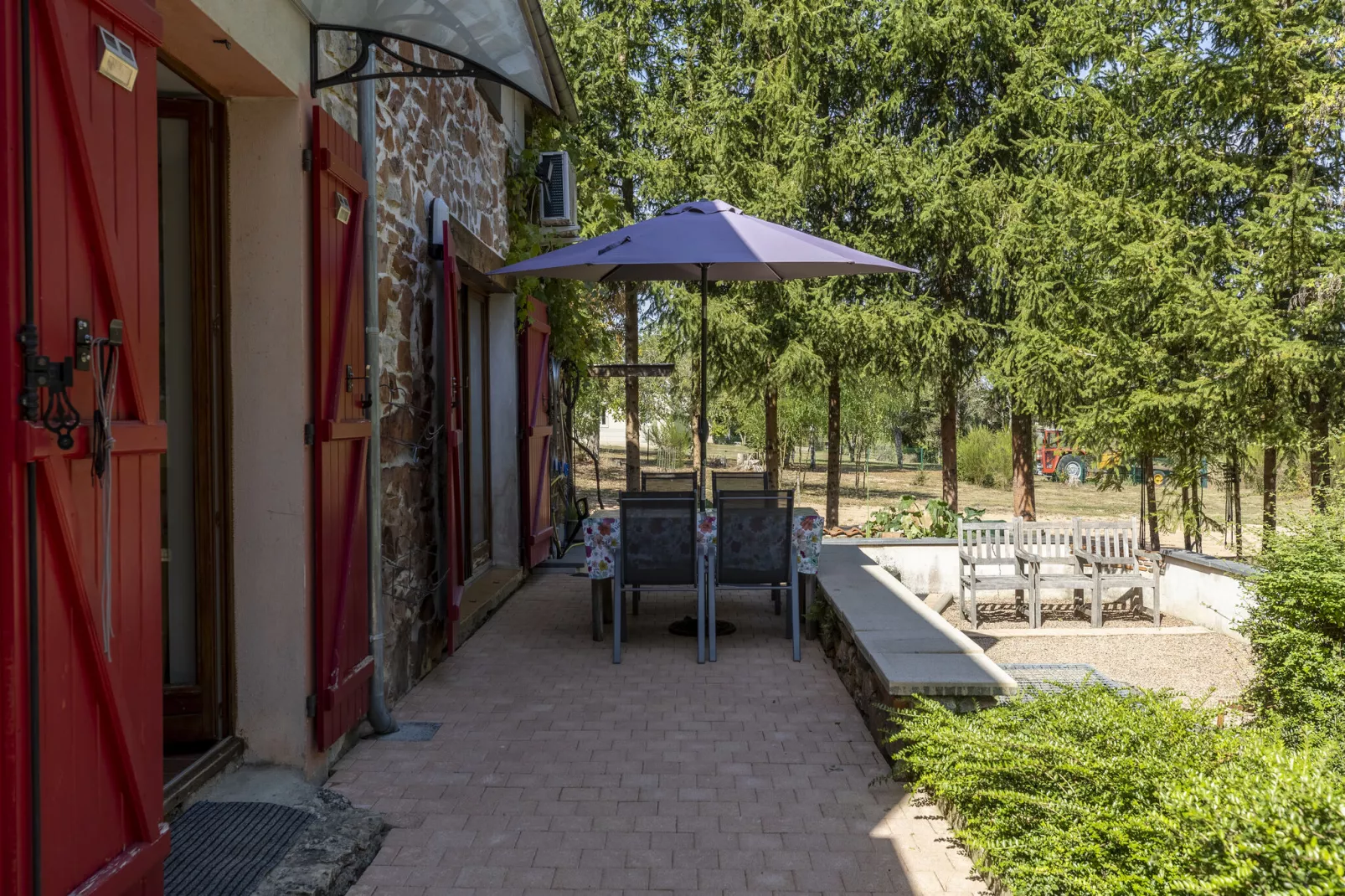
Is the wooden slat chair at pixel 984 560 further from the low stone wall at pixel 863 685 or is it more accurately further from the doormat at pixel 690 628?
the doormat at pixel 690 628

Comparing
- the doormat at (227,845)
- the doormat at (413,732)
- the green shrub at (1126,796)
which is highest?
the green shrub at (1126,796)

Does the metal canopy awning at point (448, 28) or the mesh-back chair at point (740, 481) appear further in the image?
the mesh-back chair at point (740, 481)

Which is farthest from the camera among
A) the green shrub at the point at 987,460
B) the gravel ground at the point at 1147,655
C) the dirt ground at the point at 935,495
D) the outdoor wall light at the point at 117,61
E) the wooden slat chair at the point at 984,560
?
the green shrub at the point at 987,460

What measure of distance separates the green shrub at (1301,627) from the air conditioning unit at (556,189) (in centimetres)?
564

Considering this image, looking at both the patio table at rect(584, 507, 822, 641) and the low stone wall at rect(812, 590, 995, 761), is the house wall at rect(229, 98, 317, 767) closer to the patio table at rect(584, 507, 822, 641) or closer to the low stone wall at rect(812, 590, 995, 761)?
the low stone wall at rect(812, 590, 995, 761)

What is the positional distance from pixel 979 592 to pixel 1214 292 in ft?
11.3

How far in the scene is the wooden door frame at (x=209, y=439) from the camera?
357 centimetres

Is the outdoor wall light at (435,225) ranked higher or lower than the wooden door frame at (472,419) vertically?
higher

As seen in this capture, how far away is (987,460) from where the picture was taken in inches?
983

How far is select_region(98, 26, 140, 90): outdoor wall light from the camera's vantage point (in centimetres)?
225

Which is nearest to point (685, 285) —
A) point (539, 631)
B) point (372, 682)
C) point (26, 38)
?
point (539, 631)

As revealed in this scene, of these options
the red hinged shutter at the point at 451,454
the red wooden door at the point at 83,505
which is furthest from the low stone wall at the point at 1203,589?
the red wooden door at the point at 83,505

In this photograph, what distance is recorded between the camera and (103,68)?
225 centimetres

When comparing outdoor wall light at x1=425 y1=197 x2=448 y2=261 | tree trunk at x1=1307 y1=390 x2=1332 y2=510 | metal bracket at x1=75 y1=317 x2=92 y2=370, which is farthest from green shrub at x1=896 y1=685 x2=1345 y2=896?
tree trunk at x1=1307 y1=390 x2=1332 y2=510
